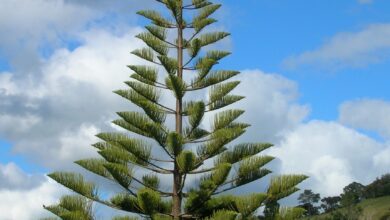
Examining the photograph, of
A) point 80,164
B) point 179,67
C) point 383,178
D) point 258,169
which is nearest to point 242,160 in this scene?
point 258,169

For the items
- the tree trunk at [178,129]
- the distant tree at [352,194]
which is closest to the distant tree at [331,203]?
the distant tree at [352,194]

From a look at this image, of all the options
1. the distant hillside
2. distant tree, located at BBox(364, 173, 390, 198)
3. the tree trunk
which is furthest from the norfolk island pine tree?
distant tree, located at BBox(364, 173, 390, 198)

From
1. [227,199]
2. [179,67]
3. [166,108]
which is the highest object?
[179,67]

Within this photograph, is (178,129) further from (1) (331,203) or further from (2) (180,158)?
(1) (331,203)

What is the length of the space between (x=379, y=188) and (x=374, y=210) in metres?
13.9

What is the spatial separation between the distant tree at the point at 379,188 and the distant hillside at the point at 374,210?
3635mm

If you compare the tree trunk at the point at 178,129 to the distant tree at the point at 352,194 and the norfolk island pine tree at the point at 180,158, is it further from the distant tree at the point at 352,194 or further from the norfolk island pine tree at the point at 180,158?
the distant tree at the point at 352,194

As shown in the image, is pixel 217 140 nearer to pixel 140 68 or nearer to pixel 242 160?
pixel 242 160

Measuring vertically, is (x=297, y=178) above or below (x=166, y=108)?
below

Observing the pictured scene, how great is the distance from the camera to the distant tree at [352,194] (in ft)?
302

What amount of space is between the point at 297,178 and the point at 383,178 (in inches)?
4095

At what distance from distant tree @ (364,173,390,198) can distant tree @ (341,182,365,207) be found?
1067 millimetres

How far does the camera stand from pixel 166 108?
578 inches

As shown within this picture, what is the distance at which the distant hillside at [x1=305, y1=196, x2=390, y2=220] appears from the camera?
88613mm
